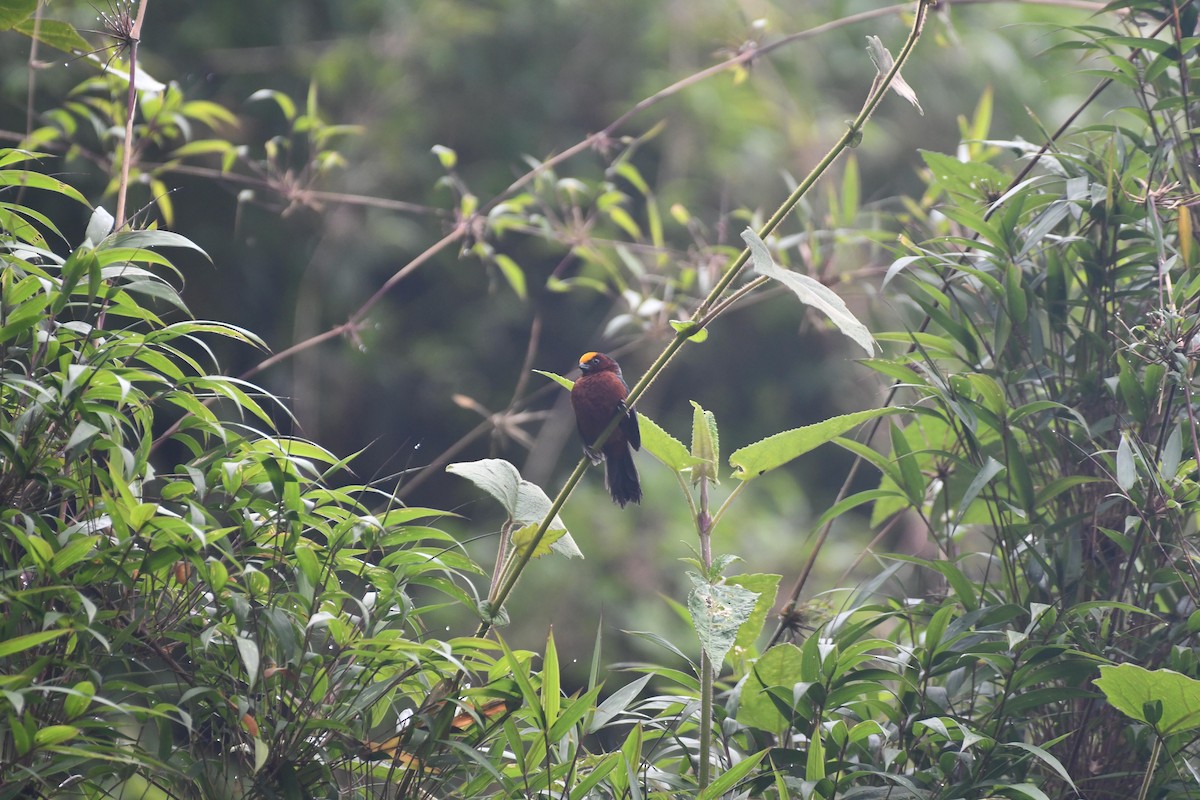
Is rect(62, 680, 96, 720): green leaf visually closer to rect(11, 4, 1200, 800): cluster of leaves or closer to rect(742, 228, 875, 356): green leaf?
rect(11, 4, 1200, 800): cluster of leaves

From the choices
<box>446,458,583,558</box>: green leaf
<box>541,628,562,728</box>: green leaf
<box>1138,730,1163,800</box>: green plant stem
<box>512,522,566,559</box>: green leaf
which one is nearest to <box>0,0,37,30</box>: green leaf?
<box>446,458,583,558</box>: green leaf

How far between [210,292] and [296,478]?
9.85 feet

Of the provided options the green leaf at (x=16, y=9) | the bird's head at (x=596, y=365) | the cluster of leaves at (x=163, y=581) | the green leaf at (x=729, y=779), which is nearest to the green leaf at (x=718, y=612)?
the green leaf at (x=729, y=779)

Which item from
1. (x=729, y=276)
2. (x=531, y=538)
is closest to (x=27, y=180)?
(x=531, y=538)

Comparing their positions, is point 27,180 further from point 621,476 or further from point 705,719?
point 621,476

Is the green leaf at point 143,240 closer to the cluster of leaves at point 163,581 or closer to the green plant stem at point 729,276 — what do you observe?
the cluster of leaves at point 163,581

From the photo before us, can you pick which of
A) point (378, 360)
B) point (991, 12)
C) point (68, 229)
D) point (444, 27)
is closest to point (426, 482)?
point (378, 360)

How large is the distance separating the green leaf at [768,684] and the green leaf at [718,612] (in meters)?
0.18

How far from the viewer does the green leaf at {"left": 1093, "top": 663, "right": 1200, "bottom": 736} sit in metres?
0.99

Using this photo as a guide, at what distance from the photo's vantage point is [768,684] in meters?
1.25

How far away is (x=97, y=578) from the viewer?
1.01 m

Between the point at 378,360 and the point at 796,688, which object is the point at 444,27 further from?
the point at 796,688

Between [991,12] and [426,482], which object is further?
[991,12]

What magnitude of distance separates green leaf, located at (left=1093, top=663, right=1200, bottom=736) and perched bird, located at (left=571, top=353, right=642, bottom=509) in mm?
1283
